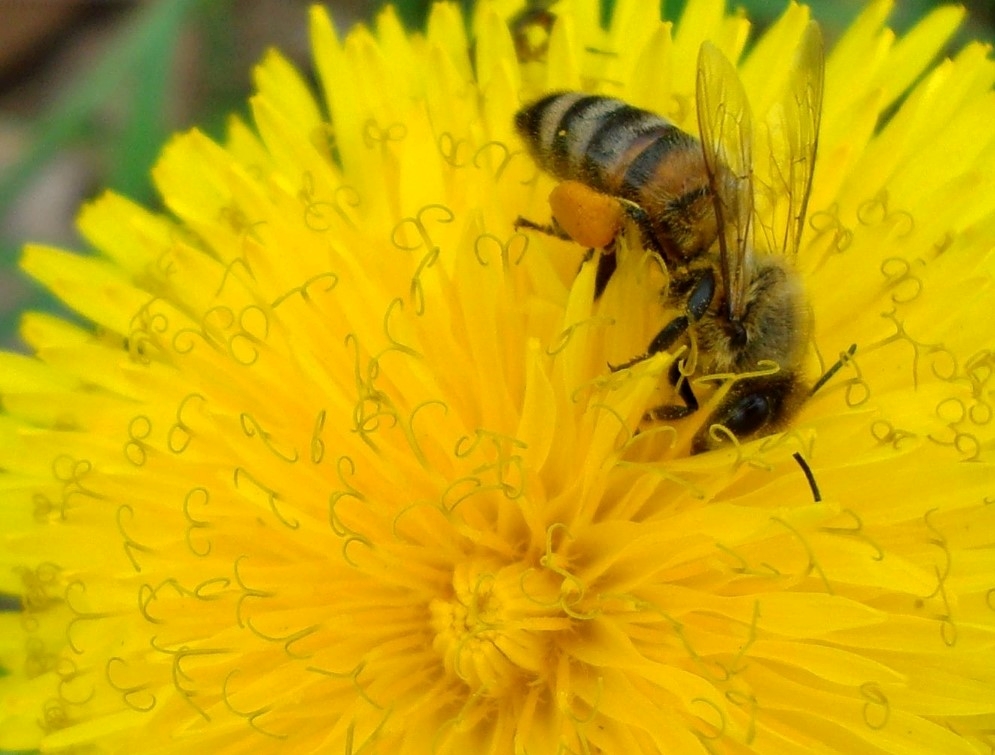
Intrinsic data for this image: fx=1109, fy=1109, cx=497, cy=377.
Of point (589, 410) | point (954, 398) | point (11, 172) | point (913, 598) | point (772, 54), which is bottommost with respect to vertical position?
point (913, 598)

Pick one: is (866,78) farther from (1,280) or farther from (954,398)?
(1,280)

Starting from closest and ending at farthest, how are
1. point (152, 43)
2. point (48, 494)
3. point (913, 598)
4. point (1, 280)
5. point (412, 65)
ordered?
1. point (913, 598)
2. point (48, 494)
3. point (412, 65)
4. point (152, 43)
5. point (1, 280)

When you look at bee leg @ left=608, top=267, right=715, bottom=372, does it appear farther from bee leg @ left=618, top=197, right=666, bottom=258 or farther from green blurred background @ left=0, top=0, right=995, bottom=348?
green blurred background @ left=0, top=0, right=995, bottom=348

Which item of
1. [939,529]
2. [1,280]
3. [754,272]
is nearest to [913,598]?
[939,529]

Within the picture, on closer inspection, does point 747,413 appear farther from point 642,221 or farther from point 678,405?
point 642,221

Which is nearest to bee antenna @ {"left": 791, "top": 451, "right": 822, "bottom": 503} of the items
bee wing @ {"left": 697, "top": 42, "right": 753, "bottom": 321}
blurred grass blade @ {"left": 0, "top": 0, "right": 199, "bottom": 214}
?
bee wing @ {"left": 697, "top": 42, "right": 753, "bottom": 321}

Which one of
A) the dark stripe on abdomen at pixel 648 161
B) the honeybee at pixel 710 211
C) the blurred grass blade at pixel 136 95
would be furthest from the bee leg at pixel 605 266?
the blurred grass blade at pixel 136 95
